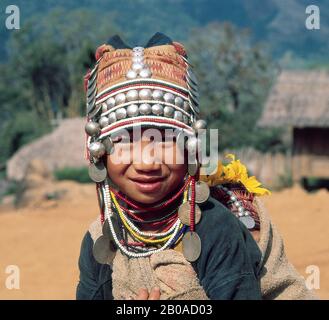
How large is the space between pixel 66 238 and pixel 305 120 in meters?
6.03

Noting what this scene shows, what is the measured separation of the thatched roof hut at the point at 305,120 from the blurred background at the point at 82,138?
0.07 feet

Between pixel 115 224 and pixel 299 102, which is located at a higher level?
pixel 299 102

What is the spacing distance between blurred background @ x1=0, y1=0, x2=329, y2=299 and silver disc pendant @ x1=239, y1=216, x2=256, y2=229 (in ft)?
3.40

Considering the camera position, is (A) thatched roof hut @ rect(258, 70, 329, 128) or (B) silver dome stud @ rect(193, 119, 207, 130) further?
(A) thatched roof hut @ rect(258, 70, 329, 128)

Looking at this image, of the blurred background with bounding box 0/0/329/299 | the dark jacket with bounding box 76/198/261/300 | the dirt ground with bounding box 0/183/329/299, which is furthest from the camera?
the blurred background with bounding box 0/0/329/299

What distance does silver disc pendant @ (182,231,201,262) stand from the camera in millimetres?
2742

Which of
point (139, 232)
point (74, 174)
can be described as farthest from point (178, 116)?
point (74, 174)

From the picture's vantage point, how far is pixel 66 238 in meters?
9.31

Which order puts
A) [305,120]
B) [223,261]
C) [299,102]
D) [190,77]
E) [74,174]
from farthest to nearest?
[74,174], [299,102], [305,120], [190,77], [223,261]

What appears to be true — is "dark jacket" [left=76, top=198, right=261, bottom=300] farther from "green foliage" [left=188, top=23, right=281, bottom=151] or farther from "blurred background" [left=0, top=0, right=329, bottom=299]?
"green foliage" [left=188, top=23, right=281, bottom=151]

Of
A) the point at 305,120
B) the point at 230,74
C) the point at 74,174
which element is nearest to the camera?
the point at 305,120

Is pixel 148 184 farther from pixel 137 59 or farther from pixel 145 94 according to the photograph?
pixel 137 59

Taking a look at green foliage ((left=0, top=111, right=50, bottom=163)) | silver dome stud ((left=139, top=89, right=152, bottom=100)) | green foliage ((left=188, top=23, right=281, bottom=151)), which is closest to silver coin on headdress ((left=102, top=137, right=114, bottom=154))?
silver dome stud ((left=139, top=89, right=152, bottom=100))
